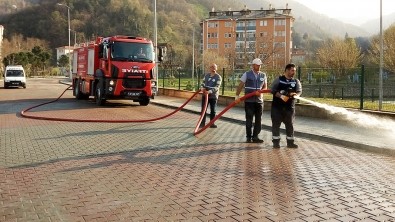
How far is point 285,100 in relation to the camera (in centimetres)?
933

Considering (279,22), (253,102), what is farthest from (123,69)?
(279,22)

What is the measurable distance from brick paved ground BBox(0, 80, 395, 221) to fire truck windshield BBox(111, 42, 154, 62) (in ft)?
29.1

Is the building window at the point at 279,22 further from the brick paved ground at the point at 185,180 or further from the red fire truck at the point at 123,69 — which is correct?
the brick paved ground at the point at 185,180

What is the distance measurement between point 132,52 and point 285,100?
11599 mm

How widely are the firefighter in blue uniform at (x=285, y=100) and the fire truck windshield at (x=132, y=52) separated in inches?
435

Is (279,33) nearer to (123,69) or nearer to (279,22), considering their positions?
(279,22)

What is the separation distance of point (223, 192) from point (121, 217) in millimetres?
1563

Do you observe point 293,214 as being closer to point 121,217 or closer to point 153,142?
point 121,217

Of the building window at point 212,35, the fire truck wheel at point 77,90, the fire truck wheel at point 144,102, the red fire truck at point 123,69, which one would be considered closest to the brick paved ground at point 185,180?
the red fire truck at point 123,69

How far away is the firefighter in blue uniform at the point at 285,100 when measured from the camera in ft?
30.7

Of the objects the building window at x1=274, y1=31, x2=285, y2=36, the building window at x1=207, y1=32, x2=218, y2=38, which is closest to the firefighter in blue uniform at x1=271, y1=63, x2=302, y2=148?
the building window at x1=274, y1=31, x2=285, y2=36

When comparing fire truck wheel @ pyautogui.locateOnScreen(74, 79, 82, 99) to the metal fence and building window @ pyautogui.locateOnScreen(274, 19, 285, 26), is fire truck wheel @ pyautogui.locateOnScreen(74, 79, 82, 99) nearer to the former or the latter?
the metal fence

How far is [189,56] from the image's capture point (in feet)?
296

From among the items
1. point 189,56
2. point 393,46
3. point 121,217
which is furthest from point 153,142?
point 189,56
